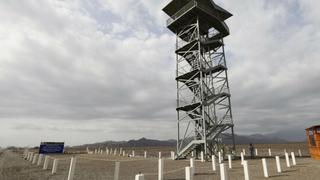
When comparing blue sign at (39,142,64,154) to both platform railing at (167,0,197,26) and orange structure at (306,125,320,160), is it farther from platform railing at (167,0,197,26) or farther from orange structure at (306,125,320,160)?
orange structure at (306,125,320,160)

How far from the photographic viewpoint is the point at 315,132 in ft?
62.4

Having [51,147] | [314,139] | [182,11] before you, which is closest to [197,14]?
[182,11]

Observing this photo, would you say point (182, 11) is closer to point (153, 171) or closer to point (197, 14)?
point (197, 14)

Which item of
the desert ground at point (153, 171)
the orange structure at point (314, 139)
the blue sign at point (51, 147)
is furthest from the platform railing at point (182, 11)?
the blue sign at point (51, 147)

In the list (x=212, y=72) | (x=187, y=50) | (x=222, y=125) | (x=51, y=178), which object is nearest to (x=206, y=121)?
(x=222, y=125)

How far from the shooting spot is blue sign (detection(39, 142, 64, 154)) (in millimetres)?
26302

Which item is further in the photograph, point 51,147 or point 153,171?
point 51,147

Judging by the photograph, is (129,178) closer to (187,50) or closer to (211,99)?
(211,99)

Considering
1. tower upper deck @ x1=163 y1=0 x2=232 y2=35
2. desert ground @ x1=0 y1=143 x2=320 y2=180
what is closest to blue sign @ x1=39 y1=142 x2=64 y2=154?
desert ground @ x1=0 y1=143 x2=320 y2=180

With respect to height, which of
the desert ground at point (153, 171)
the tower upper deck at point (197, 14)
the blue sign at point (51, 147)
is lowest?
the desert ground at point (153, 171)

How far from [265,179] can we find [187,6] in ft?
72.0

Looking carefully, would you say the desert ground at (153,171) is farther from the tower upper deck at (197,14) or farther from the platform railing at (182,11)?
the platform railing at (182,11)

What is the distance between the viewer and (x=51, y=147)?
89.6 feet

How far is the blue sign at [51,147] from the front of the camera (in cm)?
2630
